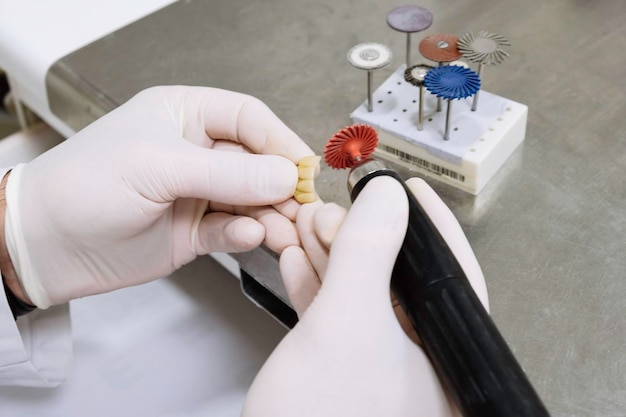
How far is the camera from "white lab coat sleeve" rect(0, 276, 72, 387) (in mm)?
714

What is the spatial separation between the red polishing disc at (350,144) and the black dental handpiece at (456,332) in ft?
0.35

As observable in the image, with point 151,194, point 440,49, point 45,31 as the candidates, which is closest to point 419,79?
point 440,49

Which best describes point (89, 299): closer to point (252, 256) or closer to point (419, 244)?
point (252, 256)

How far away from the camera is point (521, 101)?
830mm

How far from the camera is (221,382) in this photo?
31.7 inches

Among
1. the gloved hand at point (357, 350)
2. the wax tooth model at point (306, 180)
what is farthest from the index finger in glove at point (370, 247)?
the wax tooth model at point (306, 180)

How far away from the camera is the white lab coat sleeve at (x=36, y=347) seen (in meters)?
0.71

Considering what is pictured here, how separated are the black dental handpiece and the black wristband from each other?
0.43 m

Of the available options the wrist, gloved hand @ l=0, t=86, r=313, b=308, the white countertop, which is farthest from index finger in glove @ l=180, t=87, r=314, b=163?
the white countertop

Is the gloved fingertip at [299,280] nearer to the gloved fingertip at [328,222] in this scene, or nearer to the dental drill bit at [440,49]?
the gloved fingertip at [328,222]

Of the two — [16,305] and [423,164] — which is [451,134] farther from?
[16,305]

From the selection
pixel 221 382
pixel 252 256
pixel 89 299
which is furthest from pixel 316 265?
pixel 89 299

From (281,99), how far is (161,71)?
184 millimetres

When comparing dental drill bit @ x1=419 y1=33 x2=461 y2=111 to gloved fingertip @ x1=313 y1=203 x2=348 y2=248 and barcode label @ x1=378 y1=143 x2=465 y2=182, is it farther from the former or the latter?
gloved fingertip @ x1=313 y1=203 x2=348 y2=248
